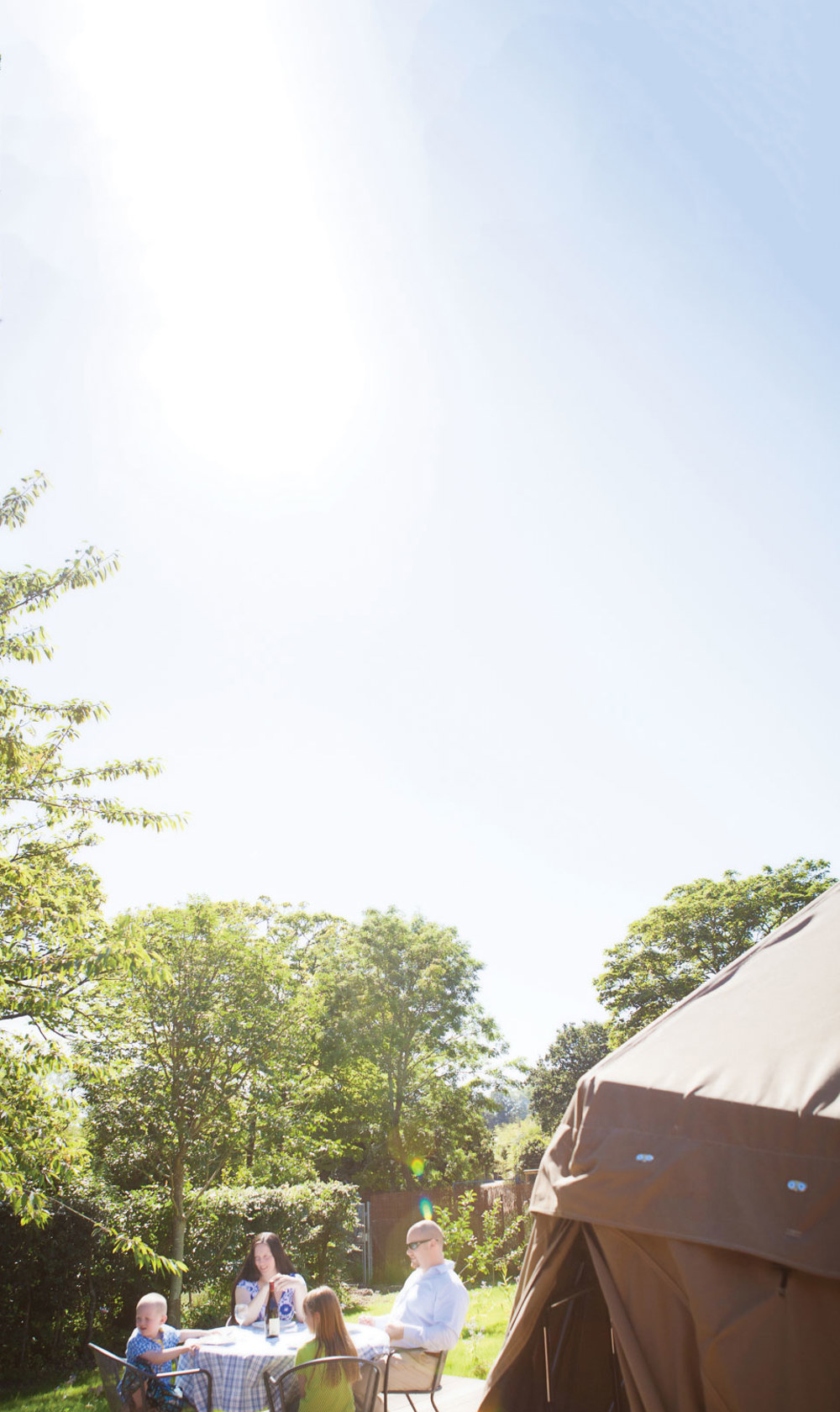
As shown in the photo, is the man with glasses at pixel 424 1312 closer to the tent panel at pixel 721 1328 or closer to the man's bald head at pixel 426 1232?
the man's bald head at pixel 426 1232

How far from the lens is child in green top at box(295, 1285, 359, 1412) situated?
3895 millimetres

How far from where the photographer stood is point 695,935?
28000 mm

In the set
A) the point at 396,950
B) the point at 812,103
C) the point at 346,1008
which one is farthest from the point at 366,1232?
the point at 812,103

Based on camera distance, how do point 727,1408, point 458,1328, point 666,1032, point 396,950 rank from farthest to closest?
point 396,950 < point 458,1328 < point 666,1032 < point 727,1408

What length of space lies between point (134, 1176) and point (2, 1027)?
659cm

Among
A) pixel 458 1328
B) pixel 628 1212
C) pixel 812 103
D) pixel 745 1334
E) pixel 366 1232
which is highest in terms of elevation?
pixel 812 103

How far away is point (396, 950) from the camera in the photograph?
29.6 metres

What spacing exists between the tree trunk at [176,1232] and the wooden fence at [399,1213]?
406 inches

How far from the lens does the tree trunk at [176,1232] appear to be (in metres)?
9.08

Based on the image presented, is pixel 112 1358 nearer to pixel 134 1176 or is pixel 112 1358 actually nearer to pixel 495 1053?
pixel 134 1176

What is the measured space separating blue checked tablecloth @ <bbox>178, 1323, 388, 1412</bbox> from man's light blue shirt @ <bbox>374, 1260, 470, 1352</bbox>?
0.61 ft

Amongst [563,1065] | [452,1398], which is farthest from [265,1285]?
[563,1065]

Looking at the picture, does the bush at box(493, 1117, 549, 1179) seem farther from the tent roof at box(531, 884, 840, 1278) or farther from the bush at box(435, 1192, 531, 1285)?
the tent roof at box(531, 884, 840, 1278)

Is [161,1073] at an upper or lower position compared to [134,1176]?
upper
